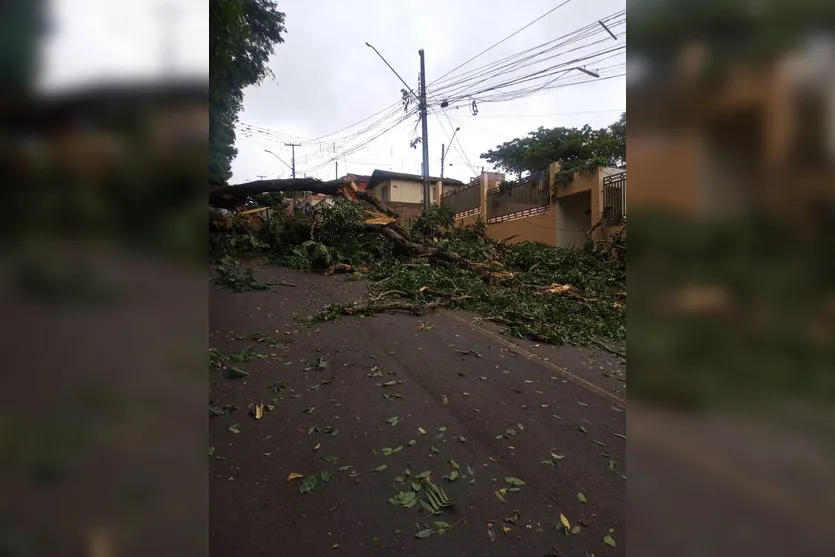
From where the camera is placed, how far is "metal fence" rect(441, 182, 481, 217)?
53.9 ft

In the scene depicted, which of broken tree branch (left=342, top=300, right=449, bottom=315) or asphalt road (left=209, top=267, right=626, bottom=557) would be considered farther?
broken tree branch (left=342, top=300, right=449, bottom=315)

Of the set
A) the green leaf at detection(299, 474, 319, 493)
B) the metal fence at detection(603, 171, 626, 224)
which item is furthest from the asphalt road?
the metal fence at detection(603, 171, 626, 224)

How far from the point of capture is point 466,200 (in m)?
17.3

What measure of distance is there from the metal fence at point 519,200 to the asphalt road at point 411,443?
9452 millimetres

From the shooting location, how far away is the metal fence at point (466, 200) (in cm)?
1644
